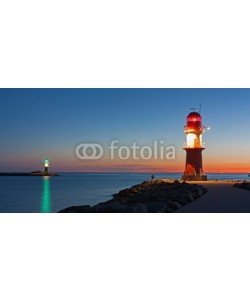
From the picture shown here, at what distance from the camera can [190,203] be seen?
32.6 ft

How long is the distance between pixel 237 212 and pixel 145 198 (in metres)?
2.98

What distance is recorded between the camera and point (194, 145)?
22.0 metres

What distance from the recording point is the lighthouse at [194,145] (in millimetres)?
21984

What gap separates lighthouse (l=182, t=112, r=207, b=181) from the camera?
72.1 ft

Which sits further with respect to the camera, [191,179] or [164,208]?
[191,179]
